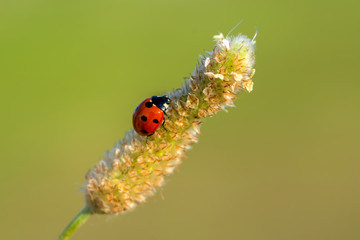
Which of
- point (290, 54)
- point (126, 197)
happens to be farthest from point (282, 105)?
point (126, 197)

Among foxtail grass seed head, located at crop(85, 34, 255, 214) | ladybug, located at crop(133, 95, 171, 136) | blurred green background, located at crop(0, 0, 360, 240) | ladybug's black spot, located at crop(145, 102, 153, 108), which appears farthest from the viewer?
blurred green background, located at crop(0, 0, 360, 240)

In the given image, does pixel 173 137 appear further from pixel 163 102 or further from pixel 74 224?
pixel 74 224

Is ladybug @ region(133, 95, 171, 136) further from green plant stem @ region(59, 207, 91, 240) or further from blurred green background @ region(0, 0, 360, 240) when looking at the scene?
blurred green background @ region(0, 0, 360, 240)

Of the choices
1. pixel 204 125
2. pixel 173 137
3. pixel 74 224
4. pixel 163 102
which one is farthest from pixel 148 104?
pixel 204 125

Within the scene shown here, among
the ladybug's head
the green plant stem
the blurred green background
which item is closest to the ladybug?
the ladybug's head

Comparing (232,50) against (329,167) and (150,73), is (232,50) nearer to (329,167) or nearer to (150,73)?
(329,167)

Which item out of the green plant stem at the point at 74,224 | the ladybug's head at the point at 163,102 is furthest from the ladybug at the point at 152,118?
the green plant stem at the point at 74,224

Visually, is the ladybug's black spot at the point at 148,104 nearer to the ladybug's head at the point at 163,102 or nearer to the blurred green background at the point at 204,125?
the ladybug's head at the point at 163,102
